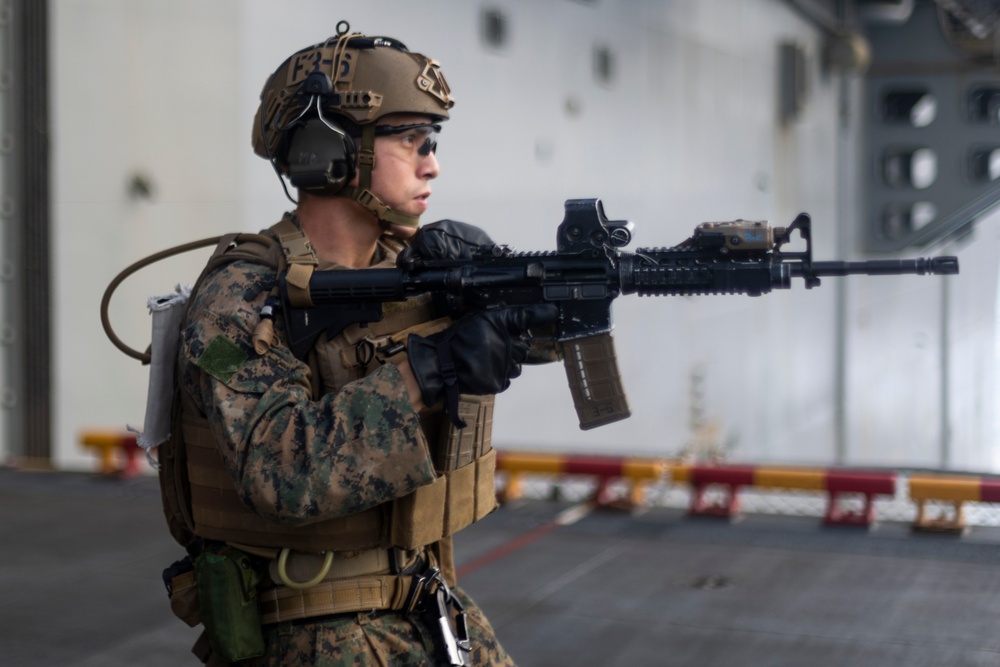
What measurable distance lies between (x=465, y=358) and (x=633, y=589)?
2888 mm

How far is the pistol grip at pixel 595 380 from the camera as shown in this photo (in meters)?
2.23

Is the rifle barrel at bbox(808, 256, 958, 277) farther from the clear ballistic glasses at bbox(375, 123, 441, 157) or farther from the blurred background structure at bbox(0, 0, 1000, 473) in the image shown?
the blurred background structure at bbox(0, 0, 1000, 473)

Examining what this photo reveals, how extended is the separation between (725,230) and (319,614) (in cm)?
106

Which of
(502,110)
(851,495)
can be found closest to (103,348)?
(502,110)

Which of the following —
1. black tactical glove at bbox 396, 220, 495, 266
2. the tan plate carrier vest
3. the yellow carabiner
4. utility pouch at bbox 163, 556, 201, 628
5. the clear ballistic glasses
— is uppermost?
the clear ballistic glasses

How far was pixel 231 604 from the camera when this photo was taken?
2143mm

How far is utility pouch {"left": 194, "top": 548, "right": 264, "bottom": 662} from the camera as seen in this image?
2145mm

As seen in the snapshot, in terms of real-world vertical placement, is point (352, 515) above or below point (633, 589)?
above

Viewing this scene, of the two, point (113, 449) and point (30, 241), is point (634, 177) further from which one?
point (113, 449)

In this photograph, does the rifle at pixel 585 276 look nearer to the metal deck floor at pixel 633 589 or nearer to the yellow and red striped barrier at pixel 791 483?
the metal deck floor at pixel 633 589

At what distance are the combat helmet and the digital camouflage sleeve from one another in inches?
14.5

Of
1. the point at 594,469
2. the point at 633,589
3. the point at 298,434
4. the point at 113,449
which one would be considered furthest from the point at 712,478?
the point at 298,434

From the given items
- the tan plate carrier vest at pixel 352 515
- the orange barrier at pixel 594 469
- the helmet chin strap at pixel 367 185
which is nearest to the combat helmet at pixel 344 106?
the helmet chin strap at pixel 367 185

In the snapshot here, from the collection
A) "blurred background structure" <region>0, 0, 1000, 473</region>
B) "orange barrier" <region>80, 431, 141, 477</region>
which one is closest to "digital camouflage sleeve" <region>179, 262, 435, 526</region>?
"orange barrier" <region>80, 431, 141, 477</region>
